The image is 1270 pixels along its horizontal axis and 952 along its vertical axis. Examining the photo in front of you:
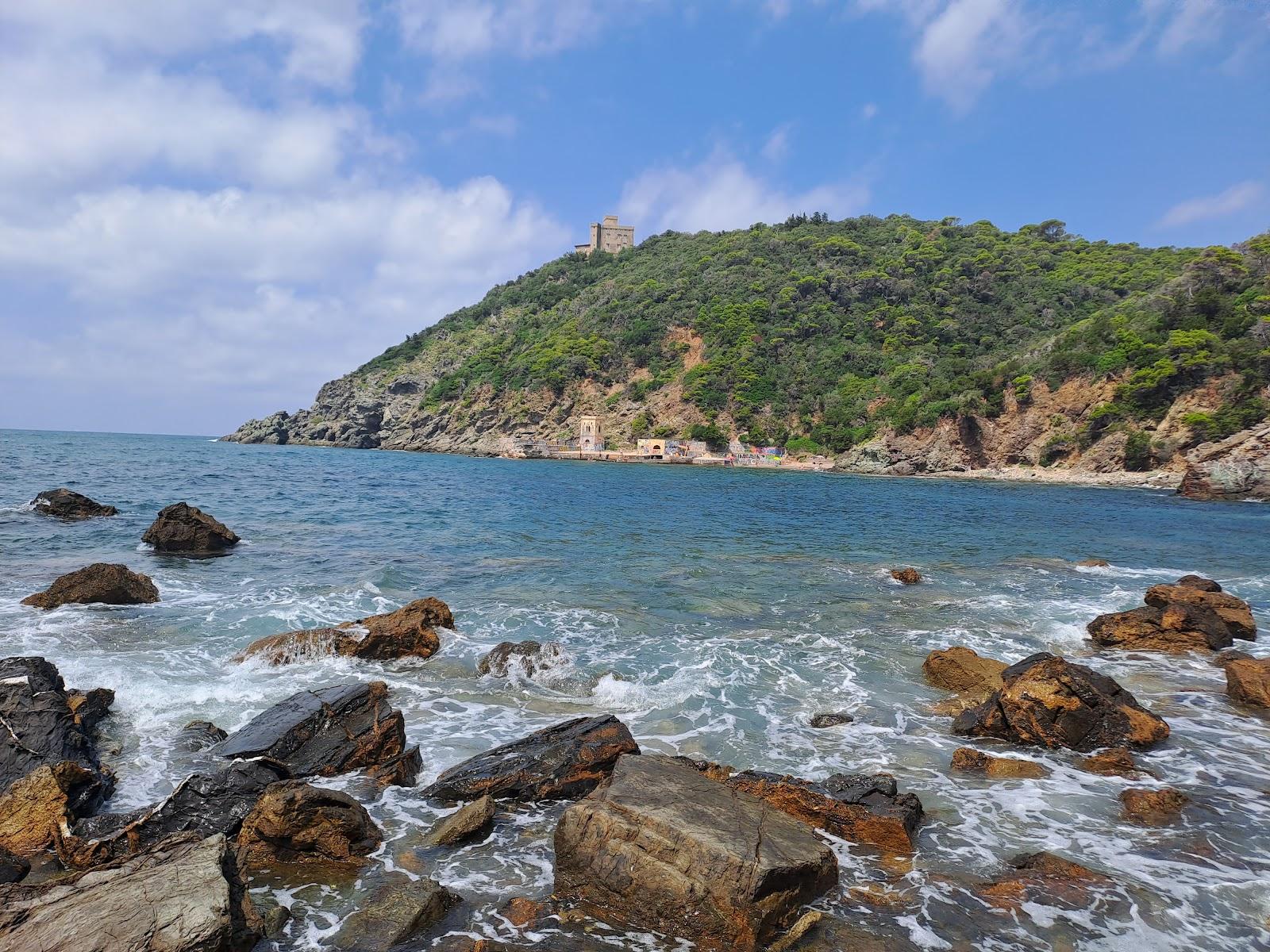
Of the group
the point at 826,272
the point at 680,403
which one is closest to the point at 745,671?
the point at 680,403

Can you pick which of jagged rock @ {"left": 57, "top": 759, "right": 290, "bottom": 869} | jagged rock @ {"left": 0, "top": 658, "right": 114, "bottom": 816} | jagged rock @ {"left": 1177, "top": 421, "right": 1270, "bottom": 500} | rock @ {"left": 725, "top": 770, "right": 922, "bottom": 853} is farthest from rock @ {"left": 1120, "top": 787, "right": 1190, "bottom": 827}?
jagged rock @ {"left": 1177, "top": 421, "right": 1270, "bottom": 500}

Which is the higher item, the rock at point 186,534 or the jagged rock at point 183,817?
the rock at point 186,534

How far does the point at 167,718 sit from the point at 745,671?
8.94 meters

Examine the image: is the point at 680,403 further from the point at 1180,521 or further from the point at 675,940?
the point at 675,940

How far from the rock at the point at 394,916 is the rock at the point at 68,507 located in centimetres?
2810

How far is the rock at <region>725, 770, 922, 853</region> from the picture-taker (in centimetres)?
660

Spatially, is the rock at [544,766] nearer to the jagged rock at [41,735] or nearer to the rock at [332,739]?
the rock at [332,739]

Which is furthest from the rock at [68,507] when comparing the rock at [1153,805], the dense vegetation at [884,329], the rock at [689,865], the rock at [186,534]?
the dense vegetation at [884,329]

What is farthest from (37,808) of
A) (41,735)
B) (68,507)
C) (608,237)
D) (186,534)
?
(608,237)

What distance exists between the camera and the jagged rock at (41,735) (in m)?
6.98

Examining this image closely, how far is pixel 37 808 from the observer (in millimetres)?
6199

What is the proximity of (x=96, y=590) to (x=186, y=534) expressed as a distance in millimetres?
6561

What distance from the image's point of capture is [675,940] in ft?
16.9

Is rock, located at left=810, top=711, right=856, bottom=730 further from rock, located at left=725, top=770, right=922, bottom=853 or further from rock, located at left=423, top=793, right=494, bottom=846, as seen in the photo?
rock, located at left=423, top=793, right=494, bottom=846
